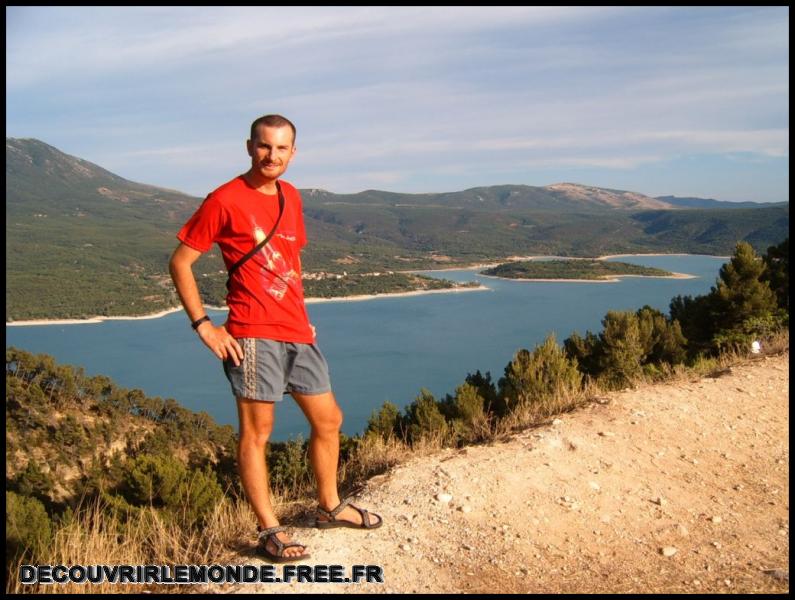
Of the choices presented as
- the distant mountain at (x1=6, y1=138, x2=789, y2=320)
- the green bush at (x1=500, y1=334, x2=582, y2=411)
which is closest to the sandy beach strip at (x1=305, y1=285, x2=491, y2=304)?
the distant mountain at (x1=6, y1=138, x2=789, y2=320)

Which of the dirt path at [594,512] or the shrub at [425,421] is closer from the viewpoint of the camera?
the dirt path at [594,512]

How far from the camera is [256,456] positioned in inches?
90.8

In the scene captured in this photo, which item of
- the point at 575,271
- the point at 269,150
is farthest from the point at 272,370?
the point at 575,271

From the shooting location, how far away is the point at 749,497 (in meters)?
2.95

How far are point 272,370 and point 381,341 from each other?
4627cm

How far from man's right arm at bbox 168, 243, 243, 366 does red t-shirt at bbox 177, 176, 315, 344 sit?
0.14ft

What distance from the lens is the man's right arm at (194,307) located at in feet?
6.97

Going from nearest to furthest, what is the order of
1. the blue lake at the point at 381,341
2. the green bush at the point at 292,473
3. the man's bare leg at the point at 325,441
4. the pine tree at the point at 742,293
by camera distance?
1. the man's bare leg at the point at 325,441
2. the green bush at the point at 292,473
3. the pine tree at the point at 742,293
4. the blue lake at the point at 381,341

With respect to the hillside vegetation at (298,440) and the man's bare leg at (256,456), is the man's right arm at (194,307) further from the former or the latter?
the hillside vegetation at (298,440)

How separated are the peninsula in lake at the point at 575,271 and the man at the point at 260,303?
73768mm

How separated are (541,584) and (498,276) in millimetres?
82571

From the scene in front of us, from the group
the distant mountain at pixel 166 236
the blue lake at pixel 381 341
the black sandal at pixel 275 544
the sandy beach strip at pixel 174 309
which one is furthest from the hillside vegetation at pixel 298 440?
the distant mountain at pixel 166 236

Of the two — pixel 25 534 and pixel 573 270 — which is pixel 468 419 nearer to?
pixel 25 534

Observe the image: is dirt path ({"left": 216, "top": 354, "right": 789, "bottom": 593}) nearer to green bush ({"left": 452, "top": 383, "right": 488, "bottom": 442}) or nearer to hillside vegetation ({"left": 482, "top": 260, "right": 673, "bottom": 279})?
green bush ({"left": 452, "top": 383, "right": 488, "bottom": 442})
